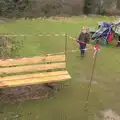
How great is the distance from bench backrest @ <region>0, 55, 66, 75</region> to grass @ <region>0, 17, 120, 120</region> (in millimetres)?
834

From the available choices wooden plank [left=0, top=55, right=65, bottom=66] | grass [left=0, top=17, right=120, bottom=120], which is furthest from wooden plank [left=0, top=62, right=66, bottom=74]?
grass [left=0, top=17, right=120, bottom=120]

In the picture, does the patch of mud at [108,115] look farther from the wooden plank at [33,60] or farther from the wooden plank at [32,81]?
the wooden plank at [33,60]

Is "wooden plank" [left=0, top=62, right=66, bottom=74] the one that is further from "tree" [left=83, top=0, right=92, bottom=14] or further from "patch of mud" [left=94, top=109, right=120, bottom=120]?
"tree" [left=83, top=0, right=92, bottom=14]

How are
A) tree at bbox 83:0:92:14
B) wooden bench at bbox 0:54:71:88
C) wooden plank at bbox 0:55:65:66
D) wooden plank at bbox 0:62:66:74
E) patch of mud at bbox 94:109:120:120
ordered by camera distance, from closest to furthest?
patch of mud at bbox 94:109:120:120, wooden bench at bbox 0:54:71:88, wooden plank at bbox 0:62:66:74, wooden plank at bbox 0:55:65:66, tree at bbox 83:0:92:14

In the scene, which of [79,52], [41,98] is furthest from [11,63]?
[79,52]

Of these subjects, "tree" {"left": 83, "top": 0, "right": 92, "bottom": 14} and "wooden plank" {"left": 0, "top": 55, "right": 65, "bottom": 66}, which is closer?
"wooden plank" {"left": 0, "top": 55, "right": 65, "bottom": 66}

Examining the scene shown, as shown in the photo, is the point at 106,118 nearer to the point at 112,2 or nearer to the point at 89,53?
the point at 89,53

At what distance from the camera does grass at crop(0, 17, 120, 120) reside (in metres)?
7.07

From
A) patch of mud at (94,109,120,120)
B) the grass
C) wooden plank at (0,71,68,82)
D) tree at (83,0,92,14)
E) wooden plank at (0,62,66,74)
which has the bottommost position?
patch of mud at (94,109,120,120)

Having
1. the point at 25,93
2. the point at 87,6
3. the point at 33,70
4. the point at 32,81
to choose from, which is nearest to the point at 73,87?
the point at 33,70

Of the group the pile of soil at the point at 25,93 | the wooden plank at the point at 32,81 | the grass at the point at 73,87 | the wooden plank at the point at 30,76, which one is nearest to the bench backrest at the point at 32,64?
the wooden plank at the point at 30,76

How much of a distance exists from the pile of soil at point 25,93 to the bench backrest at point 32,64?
57cm

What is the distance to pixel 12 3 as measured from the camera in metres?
17.1

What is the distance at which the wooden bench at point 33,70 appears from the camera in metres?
7.26
